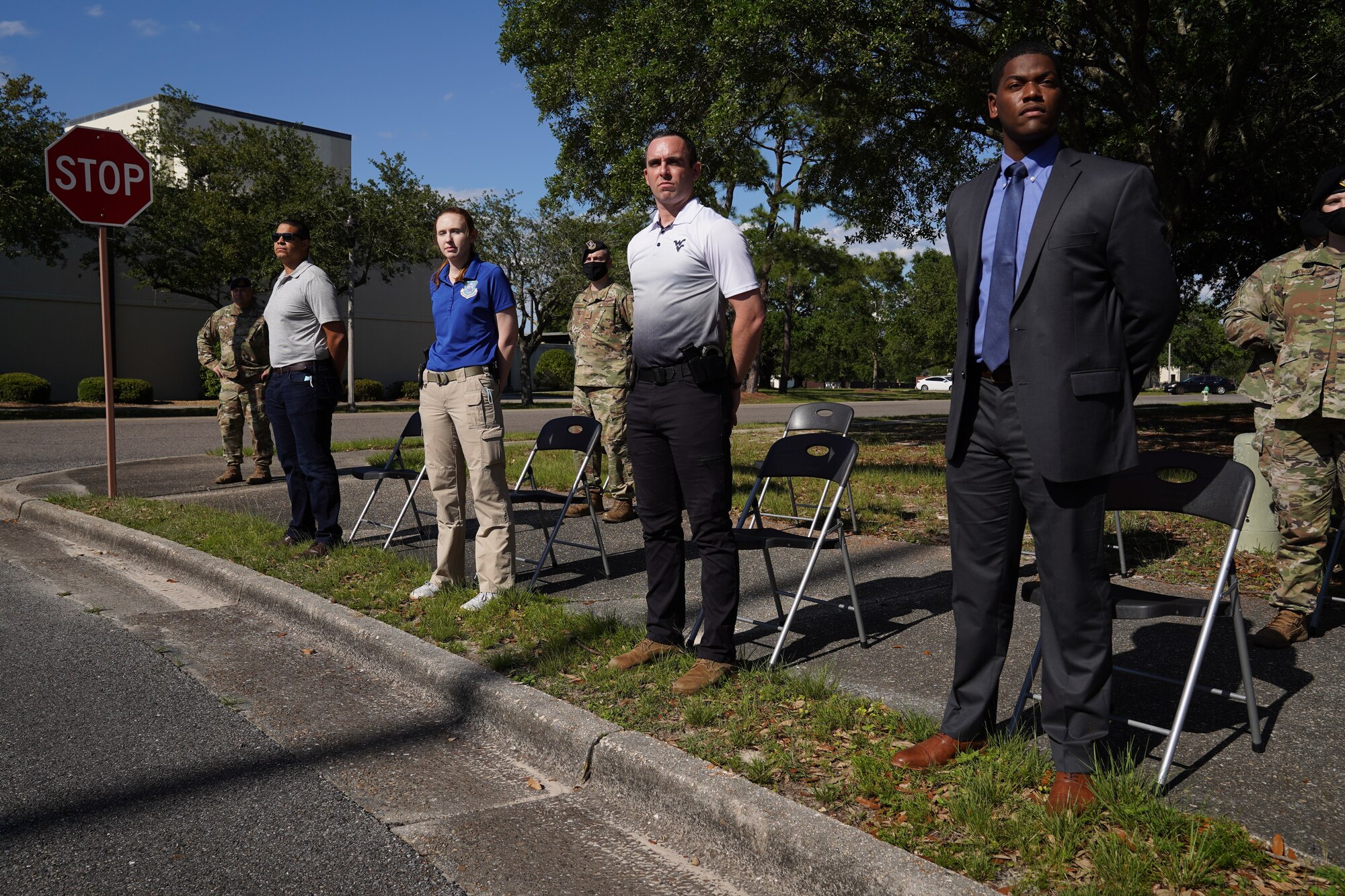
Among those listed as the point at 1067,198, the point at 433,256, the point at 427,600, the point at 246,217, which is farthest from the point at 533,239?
the point at 1067,198

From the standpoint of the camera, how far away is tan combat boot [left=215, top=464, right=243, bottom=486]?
34.6 feet

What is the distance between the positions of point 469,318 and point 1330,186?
4.16 m

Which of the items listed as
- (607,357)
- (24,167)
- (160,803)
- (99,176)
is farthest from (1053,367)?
(24,167)

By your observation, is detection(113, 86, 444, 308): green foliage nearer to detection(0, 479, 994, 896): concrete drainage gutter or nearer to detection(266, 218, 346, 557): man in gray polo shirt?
detection(266, 218, 346, 557): man in gray polo shirt

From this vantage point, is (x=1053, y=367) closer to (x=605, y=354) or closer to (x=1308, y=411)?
(x=1308, y=411)

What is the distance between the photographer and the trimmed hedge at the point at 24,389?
94.0 ft

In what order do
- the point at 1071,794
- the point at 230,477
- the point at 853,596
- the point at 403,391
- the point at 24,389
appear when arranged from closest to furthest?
the point at 1071,794 < the point at 853,596 < the point at 230,477 < the point at 24,389 < the point at 403,391

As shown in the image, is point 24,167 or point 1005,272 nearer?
point 1005,272

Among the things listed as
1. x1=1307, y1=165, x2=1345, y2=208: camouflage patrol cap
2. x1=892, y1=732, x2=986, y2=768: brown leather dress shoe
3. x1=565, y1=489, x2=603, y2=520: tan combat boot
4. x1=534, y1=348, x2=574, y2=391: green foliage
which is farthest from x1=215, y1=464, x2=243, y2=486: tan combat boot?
x1=534, y1=348, x2=574, y2=391: green foliage

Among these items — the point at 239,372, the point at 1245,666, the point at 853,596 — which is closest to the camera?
the point at 1245,666

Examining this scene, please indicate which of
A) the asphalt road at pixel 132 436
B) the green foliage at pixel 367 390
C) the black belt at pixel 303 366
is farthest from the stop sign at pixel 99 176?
the green foliage at pixel 367 390

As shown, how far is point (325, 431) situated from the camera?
21.9ft

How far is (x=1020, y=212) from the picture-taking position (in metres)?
2.97

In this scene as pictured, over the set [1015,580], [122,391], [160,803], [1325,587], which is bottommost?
[160,803]
